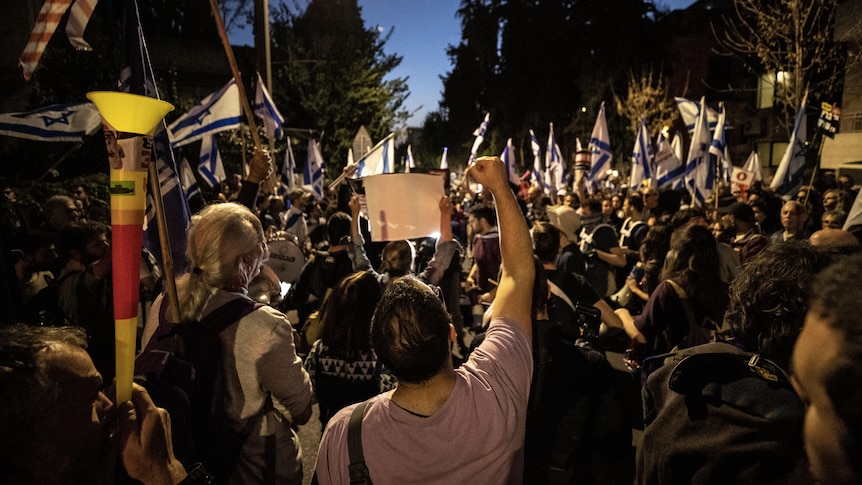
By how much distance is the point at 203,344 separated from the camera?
1917 millimetres

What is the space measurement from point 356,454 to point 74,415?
0.72m

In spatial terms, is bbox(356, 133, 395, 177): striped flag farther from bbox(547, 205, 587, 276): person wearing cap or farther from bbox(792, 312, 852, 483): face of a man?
bbox(792, 312, 852, 483): face of a man

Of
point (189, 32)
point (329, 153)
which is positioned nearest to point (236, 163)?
point (329, 153)

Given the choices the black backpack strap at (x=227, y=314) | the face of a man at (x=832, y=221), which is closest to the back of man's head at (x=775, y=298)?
the black backpack strap at (x=227, y=314)

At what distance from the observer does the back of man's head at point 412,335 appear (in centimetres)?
154

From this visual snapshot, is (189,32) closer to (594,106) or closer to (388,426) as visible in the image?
(594,106)

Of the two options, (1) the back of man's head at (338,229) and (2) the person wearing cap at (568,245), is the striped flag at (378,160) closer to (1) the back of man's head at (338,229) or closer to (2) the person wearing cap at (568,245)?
(1) the back of man's head at (338,229)

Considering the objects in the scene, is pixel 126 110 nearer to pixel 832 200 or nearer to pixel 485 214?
pixel 485 214

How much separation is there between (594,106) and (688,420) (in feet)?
110

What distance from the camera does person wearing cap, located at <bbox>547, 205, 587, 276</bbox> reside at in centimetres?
577

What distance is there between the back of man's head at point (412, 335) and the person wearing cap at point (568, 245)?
11.3 ft

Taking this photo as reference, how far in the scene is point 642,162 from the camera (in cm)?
1175

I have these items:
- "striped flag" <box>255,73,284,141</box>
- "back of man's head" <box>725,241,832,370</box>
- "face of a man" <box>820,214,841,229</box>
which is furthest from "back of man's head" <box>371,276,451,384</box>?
"striped flag" <box>255,73,284,141</box>

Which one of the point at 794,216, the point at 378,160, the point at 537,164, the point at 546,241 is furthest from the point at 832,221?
the point at 537,164
